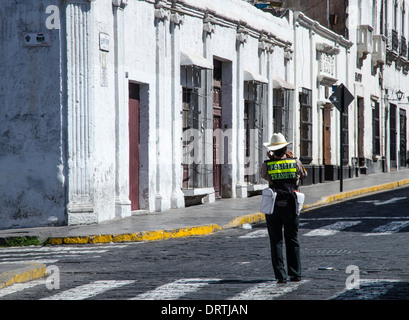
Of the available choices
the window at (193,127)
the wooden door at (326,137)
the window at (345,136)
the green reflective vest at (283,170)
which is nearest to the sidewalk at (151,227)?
the window at (193,127)

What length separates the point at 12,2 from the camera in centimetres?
1487

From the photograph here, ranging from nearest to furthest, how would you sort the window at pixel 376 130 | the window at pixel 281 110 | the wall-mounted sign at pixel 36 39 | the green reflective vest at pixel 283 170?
the green reflective vest at pixel 283 170 → the wall-mounted sign at pixel 36 39 → the window at pixel 281 110 → the window at pixel 376 130

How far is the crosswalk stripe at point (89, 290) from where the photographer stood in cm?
789

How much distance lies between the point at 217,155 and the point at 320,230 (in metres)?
7.51

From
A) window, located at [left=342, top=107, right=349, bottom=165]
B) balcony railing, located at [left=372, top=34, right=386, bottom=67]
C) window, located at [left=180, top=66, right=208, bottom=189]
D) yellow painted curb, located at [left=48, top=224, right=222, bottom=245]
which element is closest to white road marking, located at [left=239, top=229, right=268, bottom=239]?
yellow painted curb, located at [left=48, top=224, right=222, bottom=245]

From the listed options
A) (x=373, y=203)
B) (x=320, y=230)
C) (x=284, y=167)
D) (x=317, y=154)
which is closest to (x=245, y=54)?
(x=373, y=203)

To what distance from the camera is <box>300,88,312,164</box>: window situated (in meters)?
26.9

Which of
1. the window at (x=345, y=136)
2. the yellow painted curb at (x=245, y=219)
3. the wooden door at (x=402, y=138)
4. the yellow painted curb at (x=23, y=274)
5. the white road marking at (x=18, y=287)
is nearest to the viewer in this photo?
the white road marking at (x=18, y=287)

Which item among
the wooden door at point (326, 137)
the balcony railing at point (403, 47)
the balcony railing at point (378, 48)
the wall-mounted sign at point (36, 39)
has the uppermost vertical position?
the balcony railing at point (403, 47)

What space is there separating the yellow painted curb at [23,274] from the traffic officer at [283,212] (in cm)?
283

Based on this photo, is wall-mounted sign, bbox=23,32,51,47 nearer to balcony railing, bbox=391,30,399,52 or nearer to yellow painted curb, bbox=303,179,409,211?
yellow painted curb, bbox=303,179,409,211

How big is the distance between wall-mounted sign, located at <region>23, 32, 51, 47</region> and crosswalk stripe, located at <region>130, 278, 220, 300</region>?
726 cm

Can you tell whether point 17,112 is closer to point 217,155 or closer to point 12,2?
point 12,2

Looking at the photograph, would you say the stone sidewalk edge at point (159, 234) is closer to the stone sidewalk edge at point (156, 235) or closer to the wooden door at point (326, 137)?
the stone sidewalk edge at point (156, 235)
